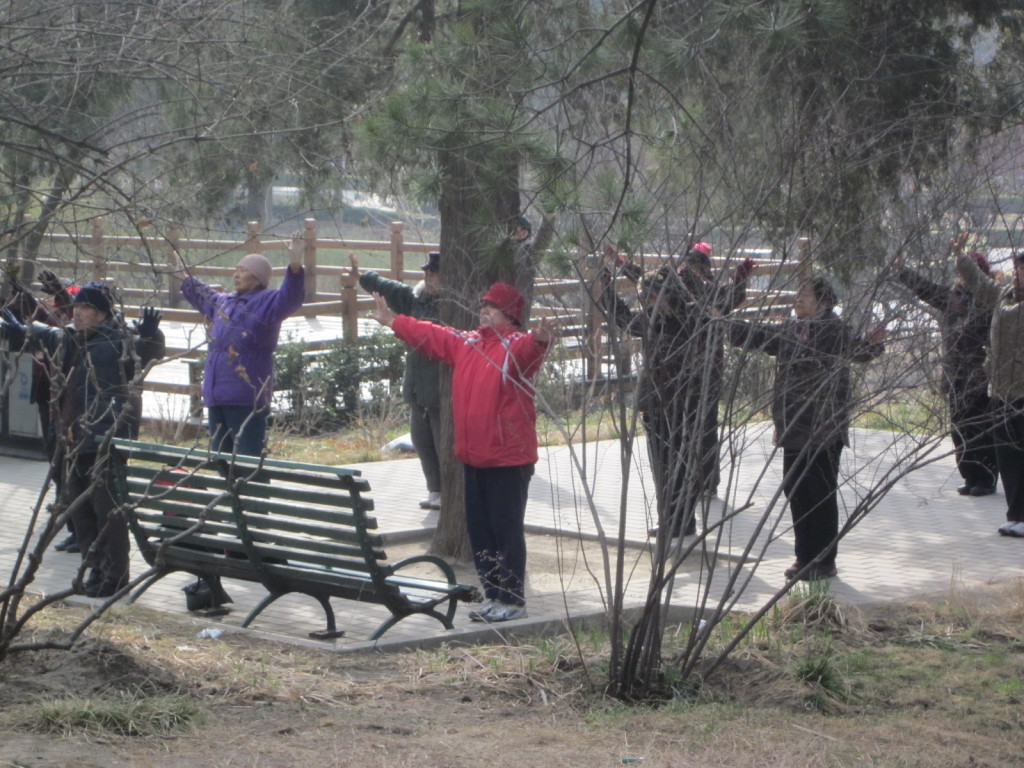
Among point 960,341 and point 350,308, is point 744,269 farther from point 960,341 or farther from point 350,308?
point 350,308

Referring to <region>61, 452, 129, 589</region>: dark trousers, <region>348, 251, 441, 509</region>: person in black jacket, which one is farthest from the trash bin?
<region>61, 452, 129, 589</region>: dark trousers

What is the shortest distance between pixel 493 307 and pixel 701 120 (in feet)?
4.30

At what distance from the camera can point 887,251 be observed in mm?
5656

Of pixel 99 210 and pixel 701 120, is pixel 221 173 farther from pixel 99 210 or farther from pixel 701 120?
pixel 701 120

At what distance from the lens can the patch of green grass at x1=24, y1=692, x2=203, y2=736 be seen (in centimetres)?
462

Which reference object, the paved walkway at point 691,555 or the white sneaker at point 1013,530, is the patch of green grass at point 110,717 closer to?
the paved walkway at point 691,555

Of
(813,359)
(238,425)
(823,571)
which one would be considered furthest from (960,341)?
(238,425)

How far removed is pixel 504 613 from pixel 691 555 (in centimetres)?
225

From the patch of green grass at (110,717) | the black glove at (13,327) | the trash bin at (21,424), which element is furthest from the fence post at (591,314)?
the trash bin at (21,424)

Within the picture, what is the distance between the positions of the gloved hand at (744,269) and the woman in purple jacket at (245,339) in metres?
3.27

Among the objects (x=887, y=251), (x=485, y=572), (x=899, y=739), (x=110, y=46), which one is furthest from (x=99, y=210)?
(x=899, y=739)

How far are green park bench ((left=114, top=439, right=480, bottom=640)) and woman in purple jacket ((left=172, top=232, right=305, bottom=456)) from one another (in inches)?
49.8

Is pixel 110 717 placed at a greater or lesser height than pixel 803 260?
lesser

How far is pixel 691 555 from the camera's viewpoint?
8.58 m
